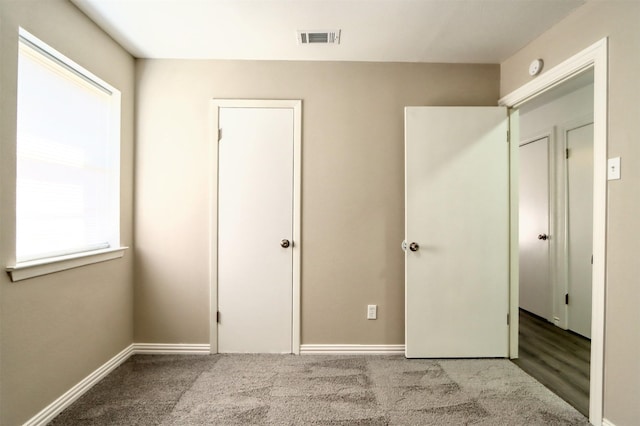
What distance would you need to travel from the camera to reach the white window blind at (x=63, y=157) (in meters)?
1.61

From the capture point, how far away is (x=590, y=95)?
2914 mm

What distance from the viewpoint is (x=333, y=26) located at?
79.4 inches

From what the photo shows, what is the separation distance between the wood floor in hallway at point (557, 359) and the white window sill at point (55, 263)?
3.10 metres

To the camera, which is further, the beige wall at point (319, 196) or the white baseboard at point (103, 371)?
the beige wall at point (319, 196)

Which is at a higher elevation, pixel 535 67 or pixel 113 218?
pixel 535 67

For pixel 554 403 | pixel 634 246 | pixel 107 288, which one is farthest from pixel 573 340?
pixel 107 288

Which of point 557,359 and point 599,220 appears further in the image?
point 557,359

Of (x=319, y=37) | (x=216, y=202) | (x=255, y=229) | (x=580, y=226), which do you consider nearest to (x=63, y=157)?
(x=216, y=202)

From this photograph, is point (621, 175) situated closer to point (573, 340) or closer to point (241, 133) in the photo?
point (573, 340)

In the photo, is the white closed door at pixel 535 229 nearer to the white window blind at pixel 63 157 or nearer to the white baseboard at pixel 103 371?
the white baseboard at pixel 103 371

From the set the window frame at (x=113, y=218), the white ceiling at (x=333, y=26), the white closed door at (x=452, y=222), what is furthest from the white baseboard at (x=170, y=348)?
the white ceiling at (x=333, y=26)

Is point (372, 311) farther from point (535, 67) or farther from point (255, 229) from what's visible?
point (535, 67)

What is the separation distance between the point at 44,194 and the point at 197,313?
1.32 m

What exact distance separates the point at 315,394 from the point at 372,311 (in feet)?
2.64
